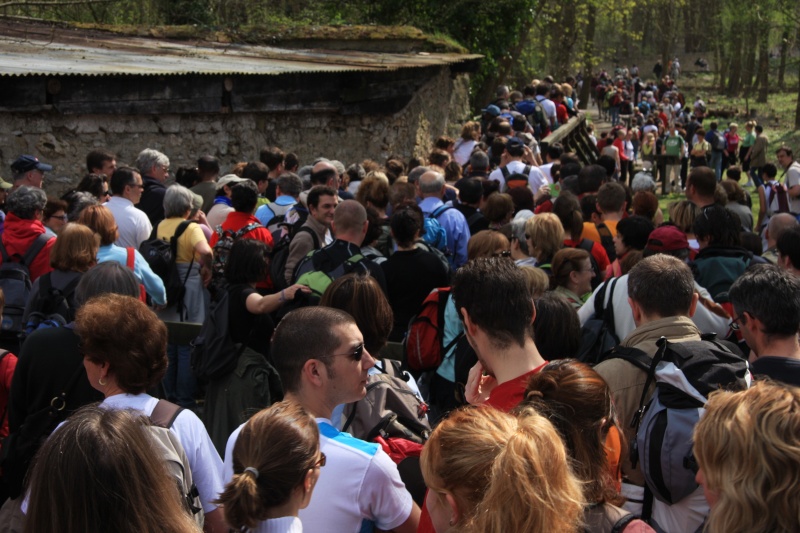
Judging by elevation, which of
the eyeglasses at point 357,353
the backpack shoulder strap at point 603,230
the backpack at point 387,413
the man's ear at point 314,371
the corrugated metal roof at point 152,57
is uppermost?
the corrugated metal roof at point 152,57

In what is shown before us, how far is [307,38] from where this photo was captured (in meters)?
15.9

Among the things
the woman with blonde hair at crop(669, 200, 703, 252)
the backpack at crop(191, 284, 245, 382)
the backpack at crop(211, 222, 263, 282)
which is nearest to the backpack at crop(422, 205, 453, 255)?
the backpack at crop(211, 222, 263, 282)

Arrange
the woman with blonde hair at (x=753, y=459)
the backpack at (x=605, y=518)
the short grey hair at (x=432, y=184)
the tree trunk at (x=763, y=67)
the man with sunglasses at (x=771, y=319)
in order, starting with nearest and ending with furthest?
1. the woman with blonde hair at (x=753, y=459)
2. the backpack at (x=605, y=518)
3. the man with sunglasses at (x=771, y=319)
4. the short grey hair at (x=432, y=184)
5. the tree trunk at (x=763, y=67)

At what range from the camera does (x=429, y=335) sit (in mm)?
5047

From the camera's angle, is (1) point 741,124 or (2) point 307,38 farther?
(1) point 741,124

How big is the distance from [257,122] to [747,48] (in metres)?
41.9

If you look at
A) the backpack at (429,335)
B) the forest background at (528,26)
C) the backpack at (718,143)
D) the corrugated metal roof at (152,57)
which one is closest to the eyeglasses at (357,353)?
the backpack at (429,335)

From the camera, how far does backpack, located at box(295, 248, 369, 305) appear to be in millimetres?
5398

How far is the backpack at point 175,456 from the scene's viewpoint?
10.2ft

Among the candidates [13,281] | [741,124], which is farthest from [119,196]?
[741,124]

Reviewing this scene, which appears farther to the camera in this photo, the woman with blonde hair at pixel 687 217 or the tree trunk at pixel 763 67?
the tree trunk at pixel 763 67

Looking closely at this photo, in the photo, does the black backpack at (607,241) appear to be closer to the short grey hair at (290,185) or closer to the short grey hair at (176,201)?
the short grey hair at (290,185)

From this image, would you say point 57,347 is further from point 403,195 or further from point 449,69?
point 449,69

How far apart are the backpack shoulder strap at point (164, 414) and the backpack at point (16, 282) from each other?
2537 mm
